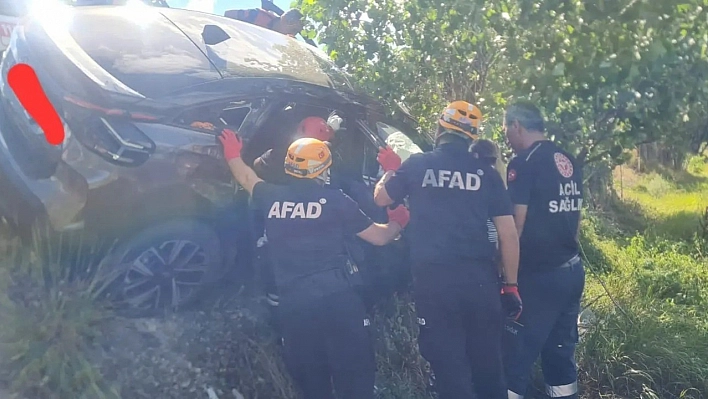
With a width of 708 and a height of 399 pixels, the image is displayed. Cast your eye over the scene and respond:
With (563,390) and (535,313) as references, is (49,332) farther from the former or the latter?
(563,390)

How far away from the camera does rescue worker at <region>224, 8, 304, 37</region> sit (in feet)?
19.5

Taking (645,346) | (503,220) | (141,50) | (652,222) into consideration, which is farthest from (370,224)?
(652,222)

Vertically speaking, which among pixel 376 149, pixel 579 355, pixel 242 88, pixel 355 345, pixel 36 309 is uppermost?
pixel 242 88

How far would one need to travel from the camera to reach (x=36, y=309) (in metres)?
3.15

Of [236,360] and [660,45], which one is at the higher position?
[660,45]

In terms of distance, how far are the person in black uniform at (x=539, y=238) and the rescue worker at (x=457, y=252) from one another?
0.32 meters

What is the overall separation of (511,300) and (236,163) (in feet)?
4.98

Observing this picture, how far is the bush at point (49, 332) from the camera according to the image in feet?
9.69

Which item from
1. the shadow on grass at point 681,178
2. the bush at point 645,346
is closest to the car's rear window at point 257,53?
the bush at point 645,346

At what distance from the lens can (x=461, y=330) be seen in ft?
11.6

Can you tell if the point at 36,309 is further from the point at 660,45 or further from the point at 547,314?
the point at 660,45

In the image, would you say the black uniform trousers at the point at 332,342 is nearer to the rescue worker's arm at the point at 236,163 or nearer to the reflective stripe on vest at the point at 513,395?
the rescue worker's arm at the point at 236,163

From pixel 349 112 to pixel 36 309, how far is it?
6.46 feet

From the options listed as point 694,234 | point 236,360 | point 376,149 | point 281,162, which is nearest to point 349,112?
point 376,149
